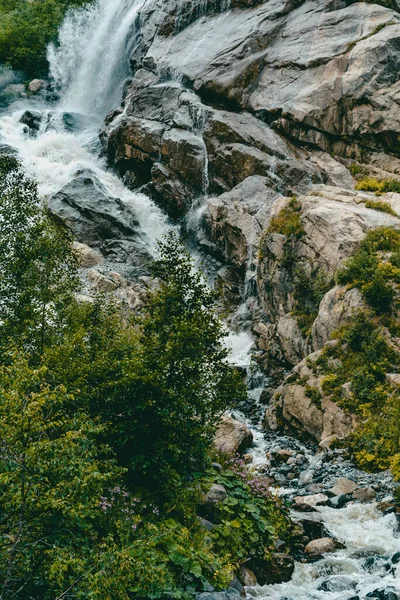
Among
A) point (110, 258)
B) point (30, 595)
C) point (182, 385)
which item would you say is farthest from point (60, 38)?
point (30, 595)

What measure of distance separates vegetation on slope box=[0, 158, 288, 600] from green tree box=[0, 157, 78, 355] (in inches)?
1.5

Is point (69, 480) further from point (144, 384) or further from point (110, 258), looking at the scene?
point (110, 258)

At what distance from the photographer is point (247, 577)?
10078 mm

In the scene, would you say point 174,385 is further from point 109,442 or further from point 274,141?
point 274,141

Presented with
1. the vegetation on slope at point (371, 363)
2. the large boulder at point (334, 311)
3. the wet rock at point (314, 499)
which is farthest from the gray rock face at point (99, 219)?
the wet rock at point (314, 499)

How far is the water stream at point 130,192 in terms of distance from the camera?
1064cm

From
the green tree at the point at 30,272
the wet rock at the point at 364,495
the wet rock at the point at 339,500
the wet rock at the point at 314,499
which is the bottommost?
the wet rock at the point at 364,495

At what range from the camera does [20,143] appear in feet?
156

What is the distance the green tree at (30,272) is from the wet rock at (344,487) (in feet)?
28.2

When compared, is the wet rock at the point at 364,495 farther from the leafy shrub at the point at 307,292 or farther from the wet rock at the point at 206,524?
the leafy shrub at the point at 307,292

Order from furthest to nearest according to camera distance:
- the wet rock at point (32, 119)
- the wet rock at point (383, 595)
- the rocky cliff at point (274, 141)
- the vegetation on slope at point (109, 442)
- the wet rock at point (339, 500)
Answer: the wet rock at point (32, 119), the rocky cliff at point (274, 141), the wet rock at point (339, 500), the wet rock at point (383, 595), the vegetation on slope at point (109, 442)

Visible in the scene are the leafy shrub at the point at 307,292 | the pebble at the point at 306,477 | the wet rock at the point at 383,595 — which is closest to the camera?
the wet rock at the point at 383,595

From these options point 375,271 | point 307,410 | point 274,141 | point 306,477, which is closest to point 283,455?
point 306,477

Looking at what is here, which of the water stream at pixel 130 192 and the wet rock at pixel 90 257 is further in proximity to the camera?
the wet rock at pixel 90 257
